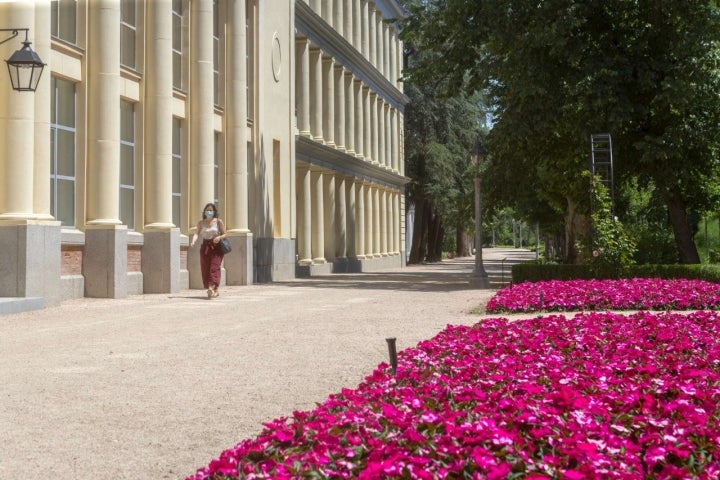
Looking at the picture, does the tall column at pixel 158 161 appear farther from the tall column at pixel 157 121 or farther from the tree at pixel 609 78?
the tree at pixel 609 78

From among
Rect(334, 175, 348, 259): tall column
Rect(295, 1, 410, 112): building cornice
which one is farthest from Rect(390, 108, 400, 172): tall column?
Rect(334, 175, 348, 259): tall column

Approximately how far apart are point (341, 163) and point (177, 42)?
17.7 meters

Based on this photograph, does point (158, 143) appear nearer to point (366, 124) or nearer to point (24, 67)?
point (24, 67)

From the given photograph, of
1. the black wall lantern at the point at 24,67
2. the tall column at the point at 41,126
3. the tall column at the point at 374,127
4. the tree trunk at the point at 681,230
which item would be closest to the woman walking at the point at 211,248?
the tall column at the point at 41,126

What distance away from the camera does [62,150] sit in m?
19.0

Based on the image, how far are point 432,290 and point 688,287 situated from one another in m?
8.11

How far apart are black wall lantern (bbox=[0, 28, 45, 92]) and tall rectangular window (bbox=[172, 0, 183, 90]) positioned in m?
8.22

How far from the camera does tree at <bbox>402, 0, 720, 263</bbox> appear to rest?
23875 mm

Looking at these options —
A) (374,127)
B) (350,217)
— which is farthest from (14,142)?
(374,127)

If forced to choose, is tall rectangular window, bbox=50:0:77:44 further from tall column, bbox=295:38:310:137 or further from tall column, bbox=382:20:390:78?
tall column, bbox=382:20:390:78

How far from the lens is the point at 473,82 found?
1053 inches

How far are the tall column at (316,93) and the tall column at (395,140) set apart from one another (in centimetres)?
1537

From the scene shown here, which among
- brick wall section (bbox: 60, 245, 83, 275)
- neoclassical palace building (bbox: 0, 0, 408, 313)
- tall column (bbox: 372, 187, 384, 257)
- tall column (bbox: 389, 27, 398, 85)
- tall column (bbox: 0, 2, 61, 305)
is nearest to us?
tall column (bbox: 0, 2, 61, 305)

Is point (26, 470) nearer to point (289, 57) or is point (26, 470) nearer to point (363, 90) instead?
point (289, 57)
